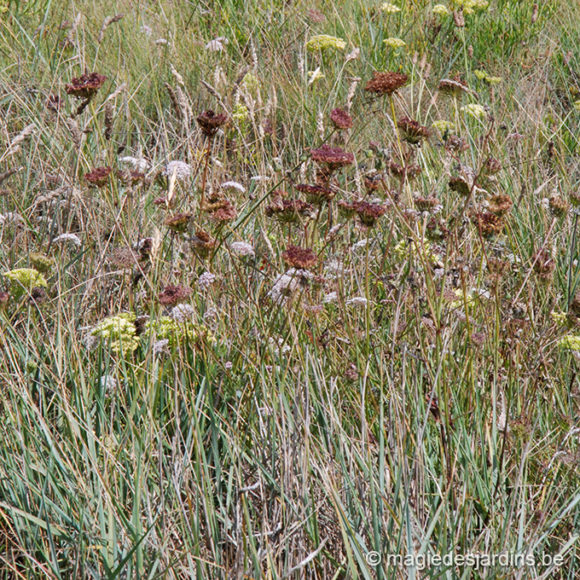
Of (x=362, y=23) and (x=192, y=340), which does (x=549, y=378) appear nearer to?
(x=192, y=340)

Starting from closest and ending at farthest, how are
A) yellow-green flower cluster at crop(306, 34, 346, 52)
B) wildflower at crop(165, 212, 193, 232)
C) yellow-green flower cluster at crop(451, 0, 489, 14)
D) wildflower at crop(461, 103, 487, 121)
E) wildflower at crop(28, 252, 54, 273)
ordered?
wildflower at crop(165, 212, 193, 232)
wildflower at crop(28, 252, 54, 273)
wildflower at crop(461, 103, 487, 121)
yellow-green flower cluster at crop(306, 34, 346, 52)
yellow-green flower cluster at crop(451, 0, 489, 14)

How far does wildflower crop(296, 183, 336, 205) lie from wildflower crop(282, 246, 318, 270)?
0.22 meters

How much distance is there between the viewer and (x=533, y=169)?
2.88 metres

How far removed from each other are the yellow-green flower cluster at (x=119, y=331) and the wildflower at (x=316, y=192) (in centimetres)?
50

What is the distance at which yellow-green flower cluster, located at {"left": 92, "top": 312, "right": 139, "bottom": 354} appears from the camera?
158 centimetres

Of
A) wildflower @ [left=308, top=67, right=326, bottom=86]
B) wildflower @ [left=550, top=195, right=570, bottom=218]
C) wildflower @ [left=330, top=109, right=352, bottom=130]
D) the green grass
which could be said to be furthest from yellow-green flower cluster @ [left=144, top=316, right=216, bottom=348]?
wildflower @ [left=308, top=67, right=326, bottom=86]

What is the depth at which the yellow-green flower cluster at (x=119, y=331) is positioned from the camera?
1.58 metres

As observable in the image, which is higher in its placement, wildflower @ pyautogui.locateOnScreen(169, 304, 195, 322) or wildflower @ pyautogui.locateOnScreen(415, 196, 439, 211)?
wildflower @ pyautogui.locateOnScreen(415, 196, 439, 211)

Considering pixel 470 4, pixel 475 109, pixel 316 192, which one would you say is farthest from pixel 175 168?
pixel 470 4

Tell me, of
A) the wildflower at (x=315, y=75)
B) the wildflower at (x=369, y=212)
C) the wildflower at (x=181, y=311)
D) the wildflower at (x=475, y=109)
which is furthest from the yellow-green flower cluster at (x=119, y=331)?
the wildflower at (x=475, y=109)

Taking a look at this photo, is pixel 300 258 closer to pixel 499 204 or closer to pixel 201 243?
pixel 201 243

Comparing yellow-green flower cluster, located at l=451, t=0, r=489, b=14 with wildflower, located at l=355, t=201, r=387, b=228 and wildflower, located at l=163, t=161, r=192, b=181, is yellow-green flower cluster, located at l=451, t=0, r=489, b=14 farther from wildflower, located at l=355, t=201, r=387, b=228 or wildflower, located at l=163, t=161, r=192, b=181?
wildflower, located at l=355, t=201, r=387, b=228

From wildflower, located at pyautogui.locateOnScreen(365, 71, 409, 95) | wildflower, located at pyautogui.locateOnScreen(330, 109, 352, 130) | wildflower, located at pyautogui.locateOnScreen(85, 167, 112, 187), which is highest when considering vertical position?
wildflower, located at pyautogui.locateOnScreen(365, 71, 409, 95)

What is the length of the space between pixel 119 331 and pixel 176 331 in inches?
5.0
